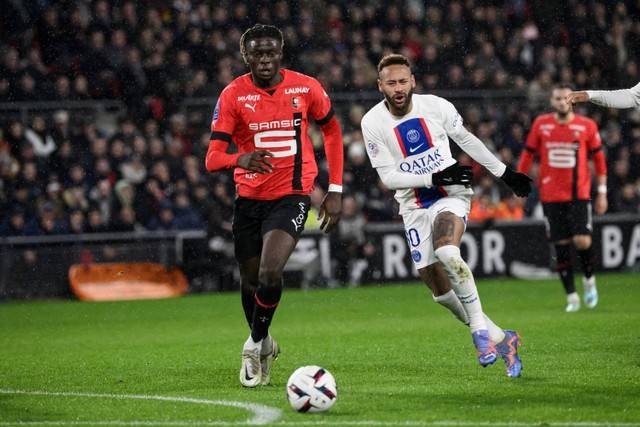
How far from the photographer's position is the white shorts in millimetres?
9133

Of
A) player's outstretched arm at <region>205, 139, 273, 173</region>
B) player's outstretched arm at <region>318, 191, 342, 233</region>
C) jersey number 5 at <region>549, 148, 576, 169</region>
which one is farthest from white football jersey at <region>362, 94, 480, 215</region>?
jersey number 5 at <region>549, 148, 576, 169</region>

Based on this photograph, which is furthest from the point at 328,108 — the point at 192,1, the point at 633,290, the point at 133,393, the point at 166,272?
the point at 192,1

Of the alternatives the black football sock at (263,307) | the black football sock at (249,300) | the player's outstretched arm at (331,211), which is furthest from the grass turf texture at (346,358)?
the player's outstretched arm at (331,211)

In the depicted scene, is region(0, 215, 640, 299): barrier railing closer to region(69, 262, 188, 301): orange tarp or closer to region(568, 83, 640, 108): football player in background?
region(69, 262, 188, 301): orange tarp

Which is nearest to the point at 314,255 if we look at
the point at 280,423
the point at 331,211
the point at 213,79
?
the point at 213,79

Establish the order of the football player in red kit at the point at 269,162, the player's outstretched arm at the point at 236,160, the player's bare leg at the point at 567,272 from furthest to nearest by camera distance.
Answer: the player's bare leg at the point at 567,272, the football player in red kit at the point at 269,162, the player's outstretched arm at the point at 236,160

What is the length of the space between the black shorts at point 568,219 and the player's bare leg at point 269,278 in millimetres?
6953

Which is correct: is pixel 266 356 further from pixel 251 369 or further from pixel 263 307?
pixel 263 307

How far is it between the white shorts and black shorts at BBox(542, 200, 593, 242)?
5.91 m

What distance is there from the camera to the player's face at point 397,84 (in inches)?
358

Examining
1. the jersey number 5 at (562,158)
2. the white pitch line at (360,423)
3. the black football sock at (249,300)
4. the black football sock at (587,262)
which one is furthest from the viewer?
the black football sock at (587,262)

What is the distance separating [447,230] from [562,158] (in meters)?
6.29

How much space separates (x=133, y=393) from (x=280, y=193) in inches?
69.9

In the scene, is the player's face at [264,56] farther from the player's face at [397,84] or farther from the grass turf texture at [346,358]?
the grass turf texture at [346,358]
